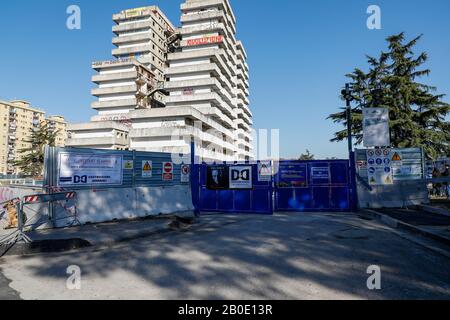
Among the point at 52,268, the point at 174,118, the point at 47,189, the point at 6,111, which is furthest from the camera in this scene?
the point at 6,111

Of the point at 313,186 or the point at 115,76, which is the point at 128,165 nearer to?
the point at 313,186

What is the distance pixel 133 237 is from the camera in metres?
8.28

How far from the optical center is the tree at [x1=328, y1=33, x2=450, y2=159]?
26000 millimetres

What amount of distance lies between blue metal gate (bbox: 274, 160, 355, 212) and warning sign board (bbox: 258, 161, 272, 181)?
83 centimetres

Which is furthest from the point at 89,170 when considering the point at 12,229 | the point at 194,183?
the point at 194,183

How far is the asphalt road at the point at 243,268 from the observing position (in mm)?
4141

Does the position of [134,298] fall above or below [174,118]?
below

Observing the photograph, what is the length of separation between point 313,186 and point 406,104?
19374mm

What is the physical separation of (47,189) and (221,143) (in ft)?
205

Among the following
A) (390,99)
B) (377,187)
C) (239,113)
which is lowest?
(377,187)

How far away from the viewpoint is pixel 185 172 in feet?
45.4

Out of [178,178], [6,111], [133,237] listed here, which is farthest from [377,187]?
[6,111]

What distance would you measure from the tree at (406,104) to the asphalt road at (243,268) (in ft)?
74.2
